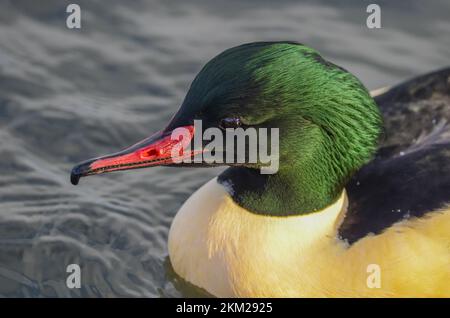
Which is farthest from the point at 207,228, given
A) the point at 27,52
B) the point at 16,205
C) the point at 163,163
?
the point at 27,52

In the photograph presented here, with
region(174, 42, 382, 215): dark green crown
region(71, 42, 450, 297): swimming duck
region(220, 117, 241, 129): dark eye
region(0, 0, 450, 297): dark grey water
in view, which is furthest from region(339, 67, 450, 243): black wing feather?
region(0, 0, 450, 297): dark grey water

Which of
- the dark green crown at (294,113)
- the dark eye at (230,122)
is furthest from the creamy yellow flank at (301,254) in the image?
the dark eye at (230,122)

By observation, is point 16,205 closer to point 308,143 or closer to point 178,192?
point 178,192

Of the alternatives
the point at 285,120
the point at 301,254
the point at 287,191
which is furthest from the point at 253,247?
the point at 285,120

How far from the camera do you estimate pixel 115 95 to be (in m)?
8.66

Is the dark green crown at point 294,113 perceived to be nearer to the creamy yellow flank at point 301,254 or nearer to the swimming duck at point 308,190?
the swimming duck at point 308,190

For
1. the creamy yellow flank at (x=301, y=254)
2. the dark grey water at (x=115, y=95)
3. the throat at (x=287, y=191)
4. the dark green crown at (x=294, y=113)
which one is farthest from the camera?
the dark grey water at (x=115, y=95)

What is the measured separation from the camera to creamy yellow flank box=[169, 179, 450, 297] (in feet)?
19.7

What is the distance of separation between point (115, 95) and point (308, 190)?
2.98 metres

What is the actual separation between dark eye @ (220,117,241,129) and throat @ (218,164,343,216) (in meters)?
0.44

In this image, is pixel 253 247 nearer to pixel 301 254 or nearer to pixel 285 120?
pixel 301 254

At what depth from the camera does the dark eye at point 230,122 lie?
5.77 meters

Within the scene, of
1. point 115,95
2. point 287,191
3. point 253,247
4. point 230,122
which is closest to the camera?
point 230,122

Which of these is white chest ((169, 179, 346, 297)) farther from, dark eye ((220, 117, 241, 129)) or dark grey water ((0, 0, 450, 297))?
dark eye ((220, 117, 241, 129))
